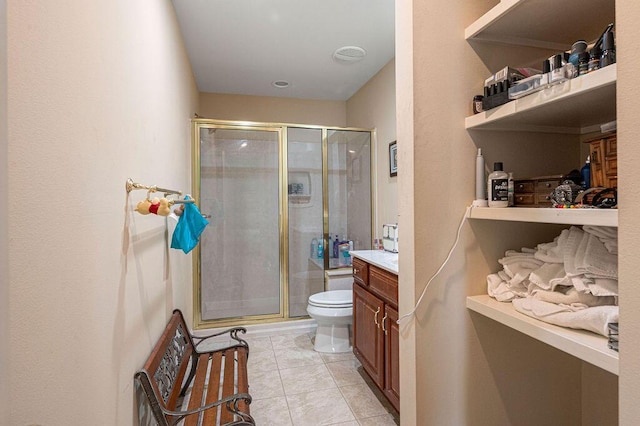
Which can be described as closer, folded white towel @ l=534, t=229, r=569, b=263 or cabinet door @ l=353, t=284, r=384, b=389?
folded white towel @ l=534, t=229, r=569, b=263

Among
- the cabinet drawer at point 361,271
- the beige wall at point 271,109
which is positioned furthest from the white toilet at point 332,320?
the beige wall at point 271,109

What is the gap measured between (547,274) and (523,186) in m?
0.32

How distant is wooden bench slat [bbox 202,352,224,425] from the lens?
1440 millimetres

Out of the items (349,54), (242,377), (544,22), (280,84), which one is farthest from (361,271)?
(280,84)

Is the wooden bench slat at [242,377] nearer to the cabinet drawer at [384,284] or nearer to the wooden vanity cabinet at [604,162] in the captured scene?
the cabinet drawer at [384,284]

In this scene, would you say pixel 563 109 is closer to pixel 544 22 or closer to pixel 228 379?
pixel 544 22

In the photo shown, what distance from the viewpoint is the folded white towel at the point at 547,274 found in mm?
1040

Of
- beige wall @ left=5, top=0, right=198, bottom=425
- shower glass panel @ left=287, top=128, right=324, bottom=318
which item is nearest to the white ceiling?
shower glass panel @ left=287, top=128, right=324, bottom=318

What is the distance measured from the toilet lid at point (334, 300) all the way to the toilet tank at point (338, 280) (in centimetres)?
40

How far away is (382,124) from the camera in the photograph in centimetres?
324

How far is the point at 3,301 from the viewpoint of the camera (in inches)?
22.8

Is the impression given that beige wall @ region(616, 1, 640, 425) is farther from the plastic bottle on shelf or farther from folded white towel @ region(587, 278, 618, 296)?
folded white towel @ region(587, 278, 618, 296)

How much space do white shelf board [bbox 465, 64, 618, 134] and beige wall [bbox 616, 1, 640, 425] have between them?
69 millimetres

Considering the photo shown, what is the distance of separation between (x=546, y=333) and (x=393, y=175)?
88.7 inches
